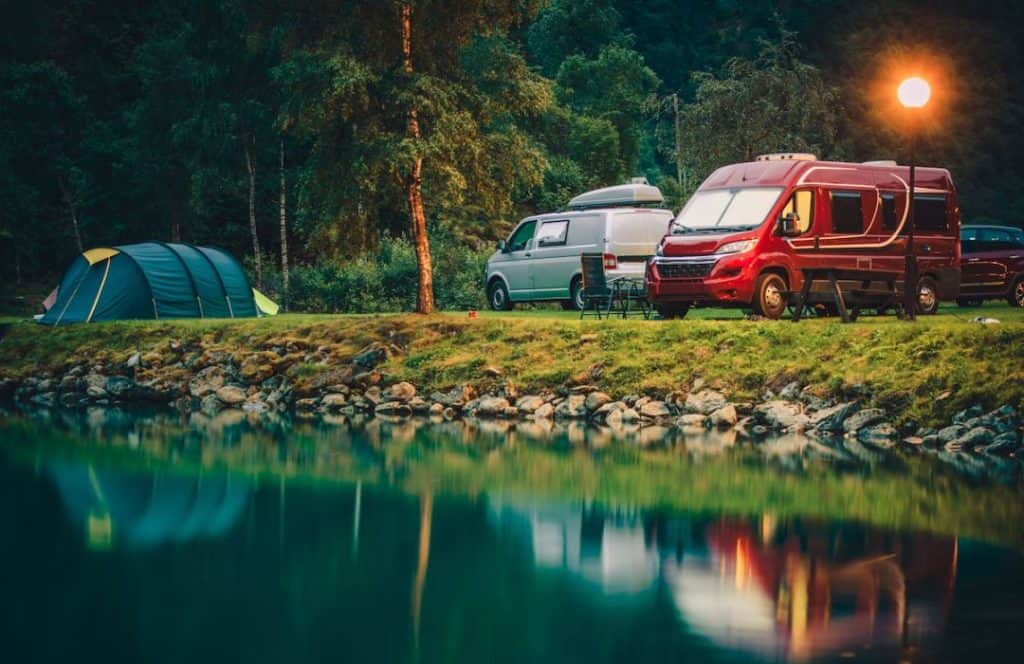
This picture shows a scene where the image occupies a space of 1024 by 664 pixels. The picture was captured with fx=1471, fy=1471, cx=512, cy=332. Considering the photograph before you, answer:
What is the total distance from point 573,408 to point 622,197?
8379 mm

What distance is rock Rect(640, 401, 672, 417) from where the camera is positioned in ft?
71.7

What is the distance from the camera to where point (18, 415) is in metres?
24.3

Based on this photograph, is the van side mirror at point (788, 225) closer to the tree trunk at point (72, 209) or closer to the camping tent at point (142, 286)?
the camping tent at point (142, 286)

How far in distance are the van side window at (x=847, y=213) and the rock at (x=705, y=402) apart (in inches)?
184

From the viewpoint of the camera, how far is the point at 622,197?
3006 cm

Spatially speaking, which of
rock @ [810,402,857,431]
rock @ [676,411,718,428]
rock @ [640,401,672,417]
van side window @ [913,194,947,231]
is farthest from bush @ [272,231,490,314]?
rock @ [810,402,857,431]

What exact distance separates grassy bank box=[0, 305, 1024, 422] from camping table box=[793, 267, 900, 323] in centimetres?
38

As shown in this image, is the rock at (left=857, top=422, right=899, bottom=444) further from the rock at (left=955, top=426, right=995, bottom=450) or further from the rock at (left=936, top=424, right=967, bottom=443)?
the rock at (left=955, top=426, right=995, bottom=450)

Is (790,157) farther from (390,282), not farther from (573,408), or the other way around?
(390,282)

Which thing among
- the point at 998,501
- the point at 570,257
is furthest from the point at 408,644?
the point at 570,257

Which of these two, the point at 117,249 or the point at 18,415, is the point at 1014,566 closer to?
the point at 18,415

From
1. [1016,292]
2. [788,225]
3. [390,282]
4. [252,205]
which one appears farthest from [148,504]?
[252,205]

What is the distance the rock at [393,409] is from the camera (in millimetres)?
23875

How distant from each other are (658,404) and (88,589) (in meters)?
12.3
